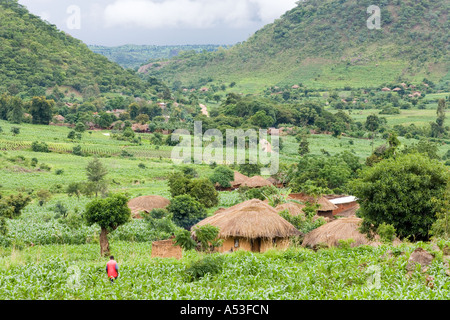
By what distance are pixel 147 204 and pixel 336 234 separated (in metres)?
10.7

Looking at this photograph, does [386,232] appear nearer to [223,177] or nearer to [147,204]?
[147,204]

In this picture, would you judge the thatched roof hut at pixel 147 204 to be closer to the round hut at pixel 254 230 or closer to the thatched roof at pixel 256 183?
the round hut at pixel 254 230

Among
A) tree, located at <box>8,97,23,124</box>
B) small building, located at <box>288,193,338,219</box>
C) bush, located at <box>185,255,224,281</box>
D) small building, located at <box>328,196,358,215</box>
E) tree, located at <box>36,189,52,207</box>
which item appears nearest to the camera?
bush, located at <box>185,255,224,281</box>

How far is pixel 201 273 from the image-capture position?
31.9 feet

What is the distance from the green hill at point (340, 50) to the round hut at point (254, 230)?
7636 centimetres

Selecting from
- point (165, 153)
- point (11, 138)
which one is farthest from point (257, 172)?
point (11, 138)

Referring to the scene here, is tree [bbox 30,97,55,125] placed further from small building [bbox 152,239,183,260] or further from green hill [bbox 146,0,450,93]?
small building [bbox 152,239,183,260]

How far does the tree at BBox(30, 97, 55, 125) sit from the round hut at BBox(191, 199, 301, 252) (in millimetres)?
44754

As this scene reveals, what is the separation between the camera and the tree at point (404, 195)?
48.2 feet

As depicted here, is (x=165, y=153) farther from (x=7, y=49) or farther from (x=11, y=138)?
(x=7, y=49)
